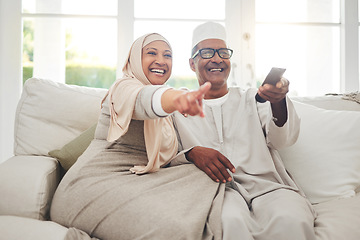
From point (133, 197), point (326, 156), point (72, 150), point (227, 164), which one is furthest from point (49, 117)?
point (326, 156)

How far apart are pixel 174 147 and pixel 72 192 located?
18.0 inches

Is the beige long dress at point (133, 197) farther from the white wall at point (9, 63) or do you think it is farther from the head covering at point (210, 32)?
the white wall at point (9, 63)

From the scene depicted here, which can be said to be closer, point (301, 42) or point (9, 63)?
point (9, 63)

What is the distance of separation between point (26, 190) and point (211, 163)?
74cm

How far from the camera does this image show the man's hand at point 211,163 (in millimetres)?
1369

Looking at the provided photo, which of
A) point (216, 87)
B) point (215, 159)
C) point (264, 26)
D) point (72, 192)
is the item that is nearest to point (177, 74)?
point (264, 26)

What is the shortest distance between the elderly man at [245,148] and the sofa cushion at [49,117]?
0.57 m

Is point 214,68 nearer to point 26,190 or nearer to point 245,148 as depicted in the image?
point 245,148

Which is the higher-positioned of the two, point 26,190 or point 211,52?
point 211,52

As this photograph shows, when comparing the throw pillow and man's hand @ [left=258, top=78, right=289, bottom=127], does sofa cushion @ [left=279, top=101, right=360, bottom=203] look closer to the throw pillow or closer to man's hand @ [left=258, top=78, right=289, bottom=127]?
man's hand @ [left=258, top=78, right=289, bottom=127]

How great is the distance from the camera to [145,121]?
138 cm

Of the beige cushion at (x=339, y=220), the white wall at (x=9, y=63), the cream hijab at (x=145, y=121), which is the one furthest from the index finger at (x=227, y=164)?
the white wall at (x=9, y=63)

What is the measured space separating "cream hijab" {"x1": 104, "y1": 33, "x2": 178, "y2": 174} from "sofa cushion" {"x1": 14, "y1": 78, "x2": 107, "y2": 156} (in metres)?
0.49

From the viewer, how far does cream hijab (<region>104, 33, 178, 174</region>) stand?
49.7 inches
